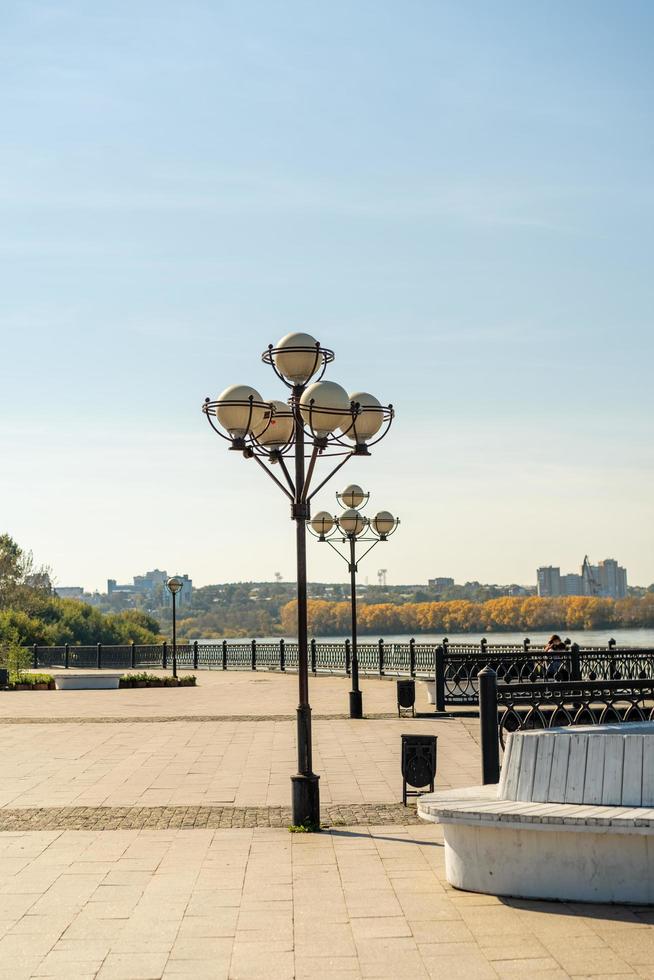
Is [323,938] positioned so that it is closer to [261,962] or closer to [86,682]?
[261,962]

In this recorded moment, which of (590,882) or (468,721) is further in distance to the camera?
(468,721)

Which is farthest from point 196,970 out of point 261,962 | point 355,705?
point 355,705

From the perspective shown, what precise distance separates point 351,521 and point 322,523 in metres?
2.10

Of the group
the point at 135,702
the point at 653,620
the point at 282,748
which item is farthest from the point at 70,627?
the point at 282,748

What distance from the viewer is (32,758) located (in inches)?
565

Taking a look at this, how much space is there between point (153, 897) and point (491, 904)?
216 cm

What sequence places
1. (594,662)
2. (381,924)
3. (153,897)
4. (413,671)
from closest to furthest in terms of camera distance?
(381,924), (153,897), (594,662), (413,671)

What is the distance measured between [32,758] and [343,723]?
544 centimetres

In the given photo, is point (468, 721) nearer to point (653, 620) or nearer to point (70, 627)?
point (653, 620)

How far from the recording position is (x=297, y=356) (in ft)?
32.8

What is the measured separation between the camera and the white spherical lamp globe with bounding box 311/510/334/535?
909 inches

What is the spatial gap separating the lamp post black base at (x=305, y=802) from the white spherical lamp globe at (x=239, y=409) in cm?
316

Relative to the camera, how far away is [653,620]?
163 ft

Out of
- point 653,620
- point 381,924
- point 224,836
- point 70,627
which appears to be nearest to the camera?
point 381,924
